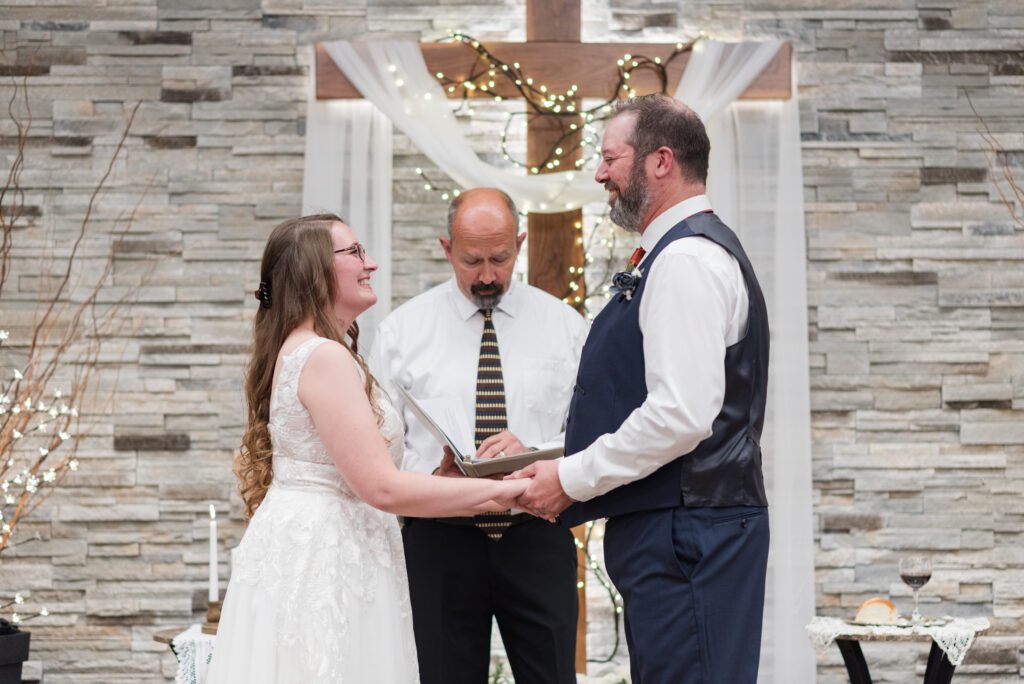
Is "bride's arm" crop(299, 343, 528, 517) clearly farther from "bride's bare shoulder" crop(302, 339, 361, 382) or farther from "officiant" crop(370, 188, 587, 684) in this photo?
"officiant" crop(370, 188, 587, 684)

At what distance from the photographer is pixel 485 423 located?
2922 millimetres

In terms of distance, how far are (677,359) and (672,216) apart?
0.34 meters

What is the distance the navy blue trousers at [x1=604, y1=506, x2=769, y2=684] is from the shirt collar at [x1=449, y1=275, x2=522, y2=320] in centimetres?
102

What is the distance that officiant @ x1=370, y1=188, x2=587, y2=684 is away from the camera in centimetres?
280

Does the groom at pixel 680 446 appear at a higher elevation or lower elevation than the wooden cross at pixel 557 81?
lower

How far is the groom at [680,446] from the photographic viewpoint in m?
2.08

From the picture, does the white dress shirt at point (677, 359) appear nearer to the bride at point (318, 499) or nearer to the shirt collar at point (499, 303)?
the bride at point (318, 499)

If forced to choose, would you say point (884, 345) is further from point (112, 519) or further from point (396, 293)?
point (112, 519)

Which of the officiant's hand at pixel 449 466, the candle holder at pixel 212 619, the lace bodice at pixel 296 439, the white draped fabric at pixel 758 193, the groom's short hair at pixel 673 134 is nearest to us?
the lace bodice at pixel 296 439

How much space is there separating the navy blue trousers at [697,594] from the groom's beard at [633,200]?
1.88 ft

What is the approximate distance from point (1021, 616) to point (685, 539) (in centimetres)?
263

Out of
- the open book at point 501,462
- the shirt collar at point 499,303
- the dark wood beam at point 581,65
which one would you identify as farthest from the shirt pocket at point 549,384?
the dark wood beam at point 581,65

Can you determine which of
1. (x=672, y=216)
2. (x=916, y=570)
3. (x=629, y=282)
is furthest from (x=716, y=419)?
(x=916, y=570)

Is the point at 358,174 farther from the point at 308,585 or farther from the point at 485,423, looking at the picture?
the point at 308,585
